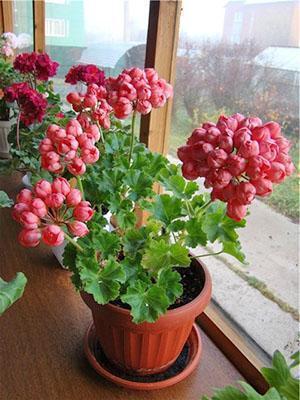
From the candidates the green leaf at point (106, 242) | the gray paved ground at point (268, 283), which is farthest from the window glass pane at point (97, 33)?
the green leaf at point (106, 242)

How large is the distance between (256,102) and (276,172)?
0.40m

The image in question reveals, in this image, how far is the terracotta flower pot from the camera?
724mm

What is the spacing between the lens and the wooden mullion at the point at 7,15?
250 cm

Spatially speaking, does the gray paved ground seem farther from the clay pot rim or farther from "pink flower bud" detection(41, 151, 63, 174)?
"pink flower bud" detection(41, 151, 63, 174)

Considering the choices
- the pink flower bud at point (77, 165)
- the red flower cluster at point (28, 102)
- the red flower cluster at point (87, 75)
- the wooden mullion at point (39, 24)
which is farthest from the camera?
the wooden mullion at point (39, 24)

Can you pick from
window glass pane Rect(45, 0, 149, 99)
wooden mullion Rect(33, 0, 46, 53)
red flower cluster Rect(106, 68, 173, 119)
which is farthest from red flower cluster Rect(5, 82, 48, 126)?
wooden mullion Rect(33, 0, 46, 53)

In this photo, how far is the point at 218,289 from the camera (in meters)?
1.09

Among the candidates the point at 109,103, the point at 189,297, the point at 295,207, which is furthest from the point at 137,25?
the point at 189,297

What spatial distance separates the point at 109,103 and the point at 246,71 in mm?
349

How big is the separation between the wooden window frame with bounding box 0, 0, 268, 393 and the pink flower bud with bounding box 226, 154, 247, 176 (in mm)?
490

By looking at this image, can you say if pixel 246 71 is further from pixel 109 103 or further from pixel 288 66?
pixel 109 103

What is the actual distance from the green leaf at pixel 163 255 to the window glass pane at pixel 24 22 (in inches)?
89.0

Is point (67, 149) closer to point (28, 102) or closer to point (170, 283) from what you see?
point (170, 283)

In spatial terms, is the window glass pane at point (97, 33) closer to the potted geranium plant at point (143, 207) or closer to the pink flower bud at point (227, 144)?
the potted geranium plant at point (143, 207)
